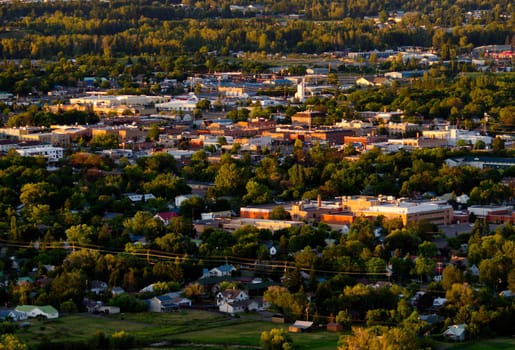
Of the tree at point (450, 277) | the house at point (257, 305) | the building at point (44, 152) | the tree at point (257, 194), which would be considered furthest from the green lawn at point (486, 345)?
the building at point (44, 152)

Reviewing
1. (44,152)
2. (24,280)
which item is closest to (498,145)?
(44,152)

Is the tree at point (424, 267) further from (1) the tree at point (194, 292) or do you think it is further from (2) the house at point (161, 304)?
(2) the house at point (161, 304)

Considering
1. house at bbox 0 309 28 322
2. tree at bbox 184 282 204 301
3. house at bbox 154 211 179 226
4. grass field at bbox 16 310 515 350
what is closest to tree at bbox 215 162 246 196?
house at bbox 154 211 179 226

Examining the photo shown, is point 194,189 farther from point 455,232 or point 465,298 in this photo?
point 465,298

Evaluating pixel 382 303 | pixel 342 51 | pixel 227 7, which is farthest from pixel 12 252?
pixel 227 7

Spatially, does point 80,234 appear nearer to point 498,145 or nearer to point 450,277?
point 450,277

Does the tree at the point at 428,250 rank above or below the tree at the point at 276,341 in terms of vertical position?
below
